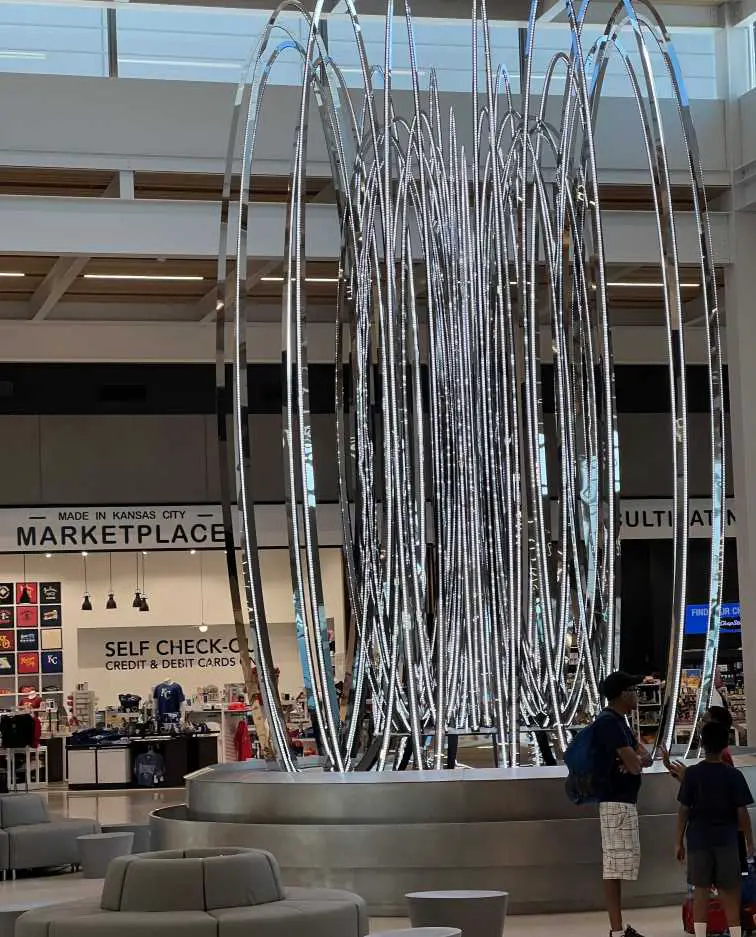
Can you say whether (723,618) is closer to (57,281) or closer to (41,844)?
(57,281)

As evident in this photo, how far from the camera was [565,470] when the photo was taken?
10.3 metres

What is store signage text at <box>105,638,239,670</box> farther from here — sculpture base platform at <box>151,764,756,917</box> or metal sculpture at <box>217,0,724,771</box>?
sculpture base platform at <box>151,764,756,917</box>

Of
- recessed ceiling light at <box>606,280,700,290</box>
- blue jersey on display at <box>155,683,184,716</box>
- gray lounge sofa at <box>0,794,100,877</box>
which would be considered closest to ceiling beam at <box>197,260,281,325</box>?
recessed ceiling light at <box>606,280,700,290</box>

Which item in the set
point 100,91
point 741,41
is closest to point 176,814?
point 100,91

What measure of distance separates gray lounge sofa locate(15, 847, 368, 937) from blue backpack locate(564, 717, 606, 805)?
42.0 inches

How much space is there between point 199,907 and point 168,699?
48.1ft

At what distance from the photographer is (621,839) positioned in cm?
665

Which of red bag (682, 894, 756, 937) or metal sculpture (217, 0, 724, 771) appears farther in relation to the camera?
metal sculpture (217, 0, 724, 771)

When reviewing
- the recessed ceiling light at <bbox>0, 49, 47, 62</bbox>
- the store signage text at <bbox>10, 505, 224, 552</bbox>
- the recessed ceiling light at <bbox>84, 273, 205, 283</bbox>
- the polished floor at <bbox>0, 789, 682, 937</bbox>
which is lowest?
the polished floor at <bbox>0, 789, 682, 937</bbox>

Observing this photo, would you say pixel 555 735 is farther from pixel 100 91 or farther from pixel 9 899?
pixel 100 91

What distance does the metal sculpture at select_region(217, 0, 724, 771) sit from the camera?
30.0 feet

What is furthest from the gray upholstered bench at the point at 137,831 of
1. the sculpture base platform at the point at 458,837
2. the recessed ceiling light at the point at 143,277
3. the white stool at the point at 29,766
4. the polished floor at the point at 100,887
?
the recessed ceiling light at the point at 143,277

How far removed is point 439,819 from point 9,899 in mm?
3070

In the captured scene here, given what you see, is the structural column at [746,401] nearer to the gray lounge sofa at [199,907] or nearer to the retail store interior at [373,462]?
the retail store interior at [373,462]
